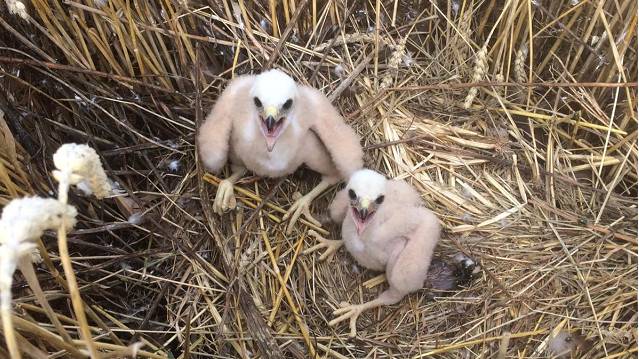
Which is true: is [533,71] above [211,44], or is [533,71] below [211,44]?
below

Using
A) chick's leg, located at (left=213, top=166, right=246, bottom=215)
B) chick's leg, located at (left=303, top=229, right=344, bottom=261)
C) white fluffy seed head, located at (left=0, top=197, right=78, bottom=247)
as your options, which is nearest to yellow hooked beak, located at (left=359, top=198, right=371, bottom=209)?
chick's leg, located at (left=303, top=229, right=344, bottom=261)

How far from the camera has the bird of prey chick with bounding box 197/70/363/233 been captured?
178 cm

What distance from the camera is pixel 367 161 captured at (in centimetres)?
202

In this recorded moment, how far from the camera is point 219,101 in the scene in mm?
1812

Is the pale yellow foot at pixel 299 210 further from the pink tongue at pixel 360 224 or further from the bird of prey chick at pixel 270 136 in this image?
the pink tongue at pixel 360 224

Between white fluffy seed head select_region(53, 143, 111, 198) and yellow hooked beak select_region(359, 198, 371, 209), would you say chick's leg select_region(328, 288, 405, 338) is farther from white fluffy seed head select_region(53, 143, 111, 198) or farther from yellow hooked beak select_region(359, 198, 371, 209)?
white fluffy seed head select_region(53, 143, 111, 198)

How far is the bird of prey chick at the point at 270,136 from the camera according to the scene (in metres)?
1.78

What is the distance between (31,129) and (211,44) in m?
0.61

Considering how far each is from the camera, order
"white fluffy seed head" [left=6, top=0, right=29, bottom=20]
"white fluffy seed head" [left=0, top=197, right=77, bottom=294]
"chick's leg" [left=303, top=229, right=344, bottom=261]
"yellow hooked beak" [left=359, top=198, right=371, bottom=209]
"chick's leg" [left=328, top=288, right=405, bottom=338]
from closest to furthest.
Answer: "white fluffy seed head" [left=0, top=197, right=77, bottom=294] → "white fluffy seed head" [left=6, top=0, right=29, bottom=20] → "yellow hooked beak" [left=359, top=198, right=371, bottom=209] → "chick's leg" [left=328, top=288, right=405, bottom=338] → "chick's leg" [left=303, top=229, right=344, bottom=261]

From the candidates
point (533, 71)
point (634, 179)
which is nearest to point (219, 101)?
point (533, 71)

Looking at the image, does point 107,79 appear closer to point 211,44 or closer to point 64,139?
point 64,139

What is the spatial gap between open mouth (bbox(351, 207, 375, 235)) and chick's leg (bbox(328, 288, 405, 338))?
0.23 metres

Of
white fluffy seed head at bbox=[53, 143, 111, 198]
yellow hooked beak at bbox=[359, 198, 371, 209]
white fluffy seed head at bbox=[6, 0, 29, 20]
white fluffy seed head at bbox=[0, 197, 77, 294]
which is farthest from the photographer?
yellow hooked beak at bbox=[359, 198, 371, 209]

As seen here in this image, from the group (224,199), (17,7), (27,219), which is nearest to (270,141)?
(224,199)
